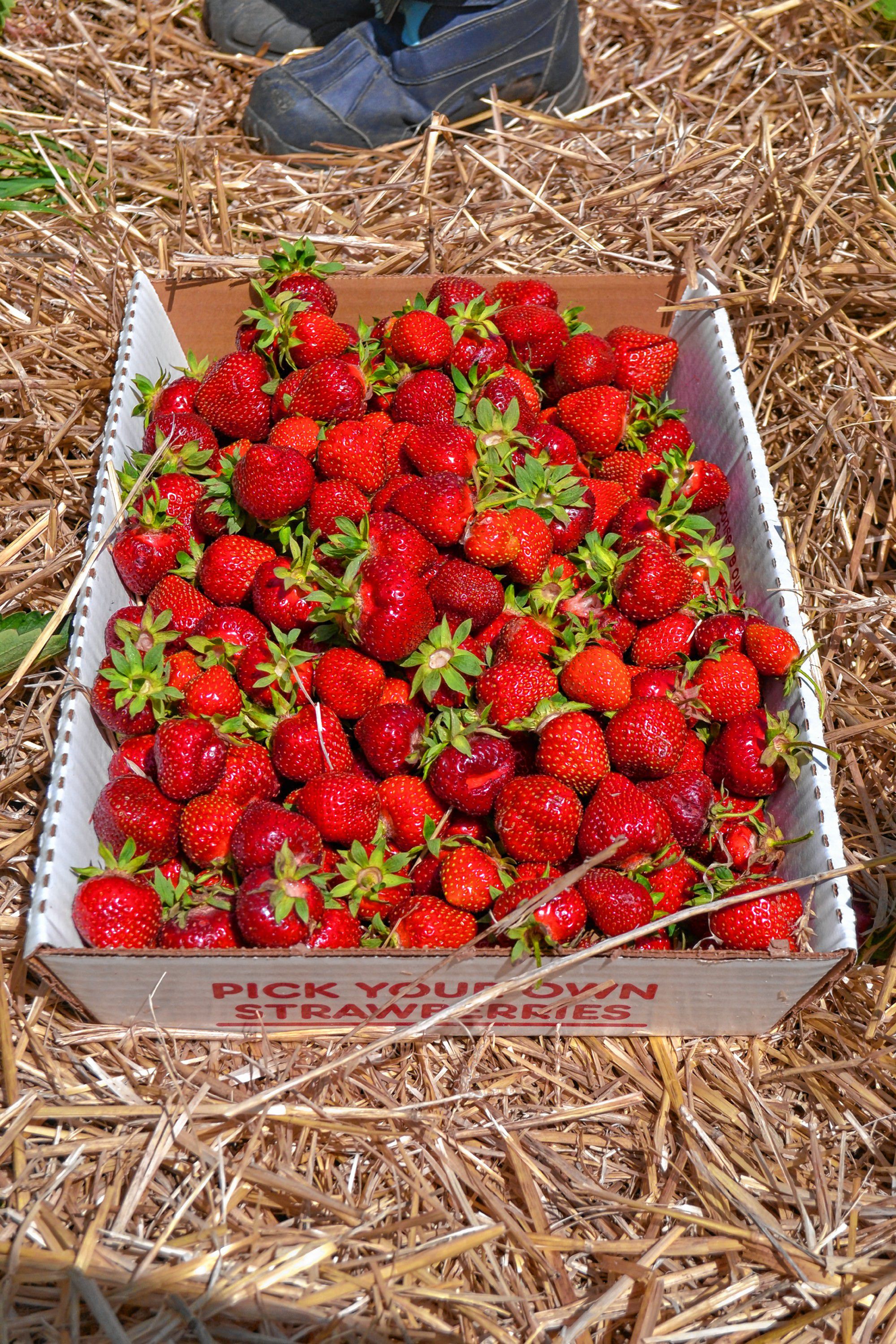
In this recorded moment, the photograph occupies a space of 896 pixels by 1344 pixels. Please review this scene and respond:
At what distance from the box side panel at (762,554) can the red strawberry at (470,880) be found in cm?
54

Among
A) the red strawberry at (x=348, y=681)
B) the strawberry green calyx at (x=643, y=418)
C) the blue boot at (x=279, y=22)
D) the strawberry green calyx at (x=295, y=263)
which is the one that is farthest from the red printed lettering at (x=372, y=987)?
the blue boot at (x=279, y=22)

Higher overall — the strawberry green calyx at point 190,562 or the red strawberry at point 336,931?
the strawberry green calyx at point 190,562

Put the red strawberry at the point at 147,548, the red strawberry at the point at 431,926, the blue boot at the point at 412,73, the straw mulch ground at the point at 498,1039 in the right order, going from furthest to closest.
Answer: the blue boot at the point at 412,73 < the red strawberry at the point at 147,548 < the red strawberry at the point at 431,926 < the straw mulch ground at the point at 498,1039

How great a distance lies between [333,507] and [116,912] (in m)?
0.79

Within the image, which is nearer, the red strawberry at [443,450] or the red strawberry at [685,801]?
the red strawberry at [685,801]

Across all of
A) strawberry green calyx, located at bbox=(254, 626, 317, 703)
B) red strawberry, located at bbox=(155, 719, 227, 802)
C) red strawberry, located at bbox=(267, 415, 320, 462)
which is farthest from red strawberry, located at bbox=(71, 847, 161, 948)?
red strawberry, located at bbox=(267, 415, 320, 462)

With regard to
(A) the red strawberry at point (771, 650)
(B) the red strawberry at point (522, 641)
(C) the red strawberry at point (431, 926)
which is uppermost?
(B) the red strawberry at point (522, 641)

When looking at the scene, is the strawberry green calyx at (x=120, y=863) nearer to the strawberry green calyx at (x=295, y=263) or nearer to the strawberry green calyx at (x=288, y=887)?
the strawberry green calyx at (x=288, y=887)

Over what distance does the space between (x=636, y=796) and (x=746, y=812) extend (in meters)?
A: 0.25

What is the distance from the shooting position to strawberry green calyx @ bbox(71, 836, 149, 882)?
159cm

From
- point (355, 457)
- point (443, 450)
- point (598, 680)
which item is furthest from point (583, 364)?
point (598, 680)

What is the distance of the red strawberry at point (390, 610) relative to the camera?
1599 mm

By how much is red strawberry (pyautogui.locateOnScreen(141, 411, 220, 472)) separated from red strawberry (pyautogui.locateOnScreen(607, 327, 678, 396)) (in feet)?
3.10

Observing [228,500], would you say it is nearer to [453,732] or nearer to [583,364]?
[453,732]
